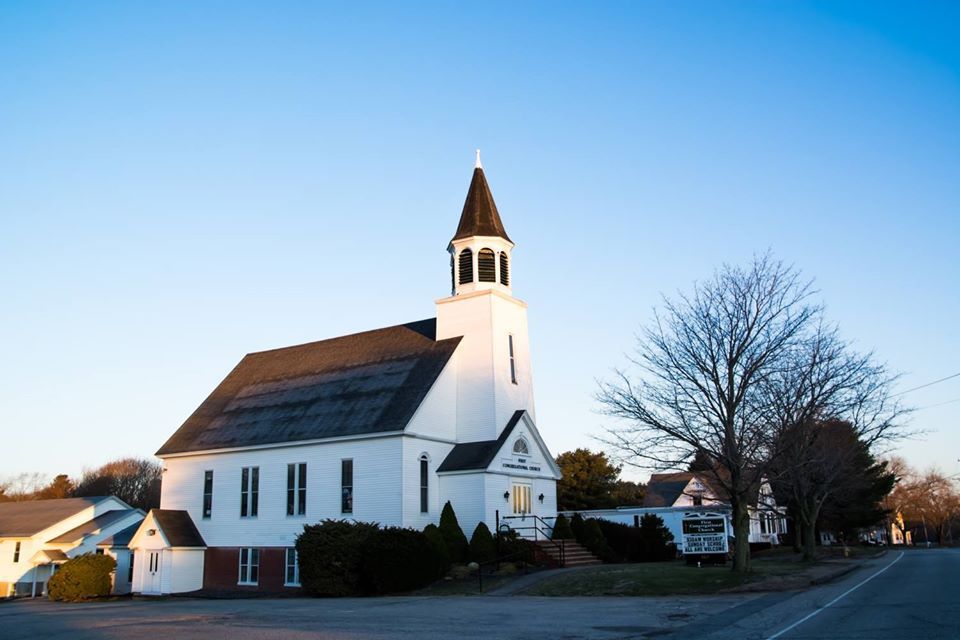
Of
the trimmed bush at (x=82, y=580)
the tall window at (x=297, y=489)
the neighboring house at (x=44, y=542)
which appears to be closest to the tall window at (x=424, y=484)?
the tall window at (x=297, y=489)

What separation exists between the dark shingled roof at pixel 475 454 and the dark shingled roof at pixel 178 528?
12614mm

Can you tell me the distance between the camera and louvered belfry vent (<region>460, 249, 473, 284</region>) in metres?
38.2

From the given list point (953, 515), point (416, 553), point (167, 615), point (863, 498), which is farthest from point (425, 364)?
point (953, 515)

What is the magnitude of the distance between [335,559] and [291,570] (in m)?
7.05

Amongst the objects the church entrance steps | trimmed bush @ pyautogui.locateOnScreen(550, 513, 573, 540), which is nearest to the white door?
the church entrance steps

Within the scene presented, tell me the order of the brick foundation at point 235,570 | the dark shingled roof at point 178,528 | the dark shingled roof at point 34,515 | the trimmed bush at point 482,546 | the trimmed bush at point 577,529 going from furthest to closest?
the dark shingled roof at point 34,515
the dark shingled roof at point 178,528
the trimmed bush at point 577,529
the brick foundation at point 235,570
the trimmed bush at point 482,546

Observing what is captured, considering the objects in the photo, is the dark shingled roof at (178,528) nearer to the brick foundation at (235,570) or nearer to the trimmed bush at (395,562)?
the brick foundation at (235,570)

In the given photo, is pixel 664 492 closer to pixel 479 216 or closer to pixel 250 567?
pixel 479 216

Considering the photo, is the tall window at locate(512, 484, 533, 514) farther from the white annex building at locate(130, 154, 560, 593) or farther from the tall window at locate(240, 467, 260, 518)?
the tall window at locate(240, 467, 260, 518)

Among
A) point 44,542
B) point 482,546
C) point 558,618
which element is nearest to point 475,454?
point 482,546

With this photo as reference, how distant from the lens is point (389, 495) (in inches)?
1287

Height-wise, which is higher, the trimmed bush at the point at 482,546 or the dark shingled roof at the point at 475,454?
the dark shingled roof at the point at 475,454

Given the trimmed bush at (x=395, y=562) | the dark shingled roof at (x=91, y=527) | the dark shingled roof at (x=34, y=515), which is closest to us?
the trimmed bush at (x=395, y=562)

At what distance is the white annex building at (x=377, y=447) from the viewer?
33.4 m
